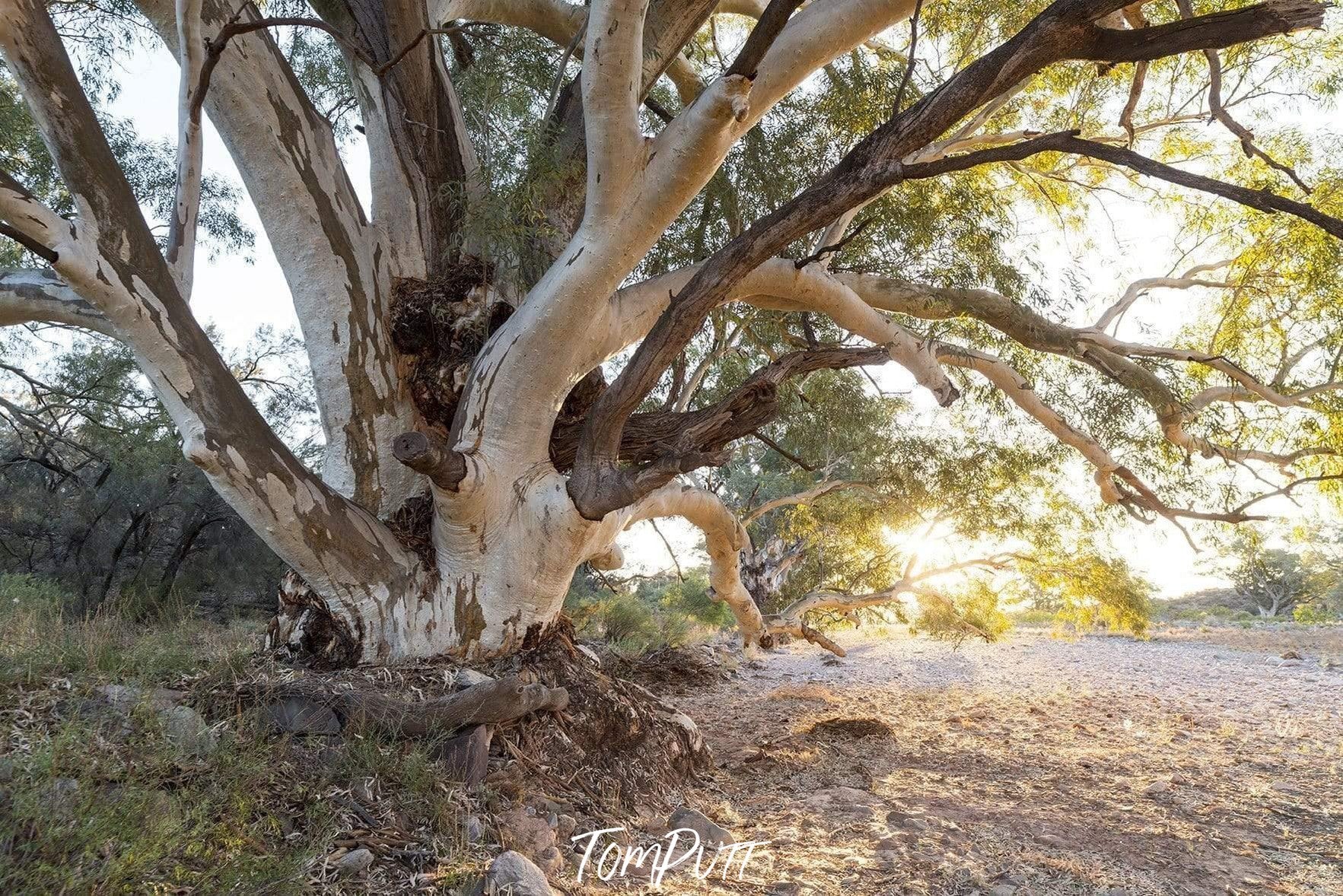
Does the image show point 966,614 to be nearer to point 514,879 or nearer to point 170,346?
point 514,879

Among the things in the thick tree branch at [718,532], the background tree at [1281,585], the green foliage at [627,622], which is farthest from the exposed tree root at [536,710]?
the background tree at [1281,585]

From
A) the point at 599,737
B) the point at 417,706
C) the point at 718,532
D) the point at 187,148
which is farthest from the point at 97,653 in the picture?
the point at 718,532

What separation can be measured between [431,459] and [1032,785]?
316cm

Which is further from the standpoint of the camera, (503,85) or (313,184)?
(503,85)

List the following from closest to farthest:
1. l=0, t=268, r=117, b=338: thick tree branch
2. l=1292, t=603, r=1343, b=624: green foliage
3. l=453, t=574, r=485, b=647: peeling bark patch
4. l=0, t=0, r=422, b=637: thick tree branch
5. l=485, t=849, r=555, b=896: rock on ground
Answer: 1. l=485, t=849, r=555, b=896: rock on ground
2. l=0, t=0, r=422, b=637: thick tree branch
3. l=0, t=268, r=117, b=338: thick tree branch
4. l=453, t=574, r=485, b=647: peeling bark patch
5. l=1292, t=603, r=1343, b=624: green foliage

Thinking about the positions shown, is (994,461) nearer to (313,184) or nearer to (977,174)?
(977,174)

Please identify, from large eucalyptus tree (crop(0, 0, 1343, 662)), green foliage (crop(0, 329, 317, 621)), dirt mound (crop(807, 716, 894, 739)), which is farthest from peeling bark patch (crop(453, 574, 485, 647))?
green foliage (crop(0, 329, 317, 621))

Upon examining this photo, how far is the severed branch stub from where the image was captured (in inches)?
99.3

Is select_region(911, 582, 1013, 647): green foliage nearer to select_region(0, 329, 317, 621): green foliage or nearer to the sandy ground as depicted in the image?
the sandy ground

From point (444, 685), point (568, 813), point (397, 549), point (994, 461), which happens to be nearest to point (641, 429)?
point (397, 549)

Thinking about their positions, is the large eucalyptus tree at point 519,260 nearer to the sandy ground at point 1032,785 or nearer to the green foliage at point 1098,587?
the sandy ground at point 1032,785

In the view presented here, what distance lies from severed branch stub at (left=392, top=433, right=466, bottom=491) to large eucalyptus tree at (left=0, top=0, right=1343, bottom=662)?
11 millimetres

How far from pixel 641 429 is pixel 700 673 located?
4.29 m

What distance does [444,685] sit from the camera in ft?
9.01
